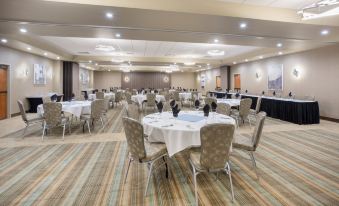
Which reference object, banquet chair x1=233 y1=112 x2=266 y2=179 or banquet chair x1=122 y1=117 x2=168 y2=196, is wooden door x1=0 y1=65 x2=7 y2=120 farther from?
banquet chair x1=233 y1=112 x2=266 y2=179

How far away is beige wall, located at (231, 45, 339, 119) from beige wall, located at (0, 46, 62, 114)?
12.1m

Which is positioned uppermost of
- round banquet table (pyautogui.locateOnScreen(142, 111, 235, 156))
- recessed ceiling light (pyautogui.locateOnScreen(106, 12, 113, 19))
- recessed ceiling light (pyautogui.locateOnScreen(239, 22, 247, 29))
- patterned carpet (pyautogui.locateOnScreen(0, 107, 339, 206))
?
recessed ceiling light (pyautogui.locateOnScreen(239, 22, 247, 29))

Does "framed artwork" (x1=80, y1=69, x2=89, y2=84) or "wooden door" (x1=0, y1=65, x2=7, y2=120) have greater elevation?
"framed artwork" (x1=80, y1=69, x2=89, y2=84)

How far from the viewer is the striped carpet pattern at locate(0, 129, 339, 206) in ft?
8.36

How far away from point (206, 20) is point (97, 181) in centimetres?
392

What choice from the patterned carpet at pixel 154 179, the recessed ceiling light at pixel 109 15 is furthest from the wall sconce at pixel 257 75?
the recessed ceiling light at pixel 109 15

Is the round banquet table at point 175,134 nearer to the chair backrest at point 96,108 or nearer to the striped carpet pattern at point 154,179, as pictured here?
the striped carpet pattern at point 154,179

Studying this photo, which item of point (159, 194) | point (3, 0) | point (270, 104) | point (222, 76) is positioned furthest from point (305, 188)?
point (222, 76)

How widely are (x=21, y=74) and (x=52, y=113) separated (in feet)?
19.4

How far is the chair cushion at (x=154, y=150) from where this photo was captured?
2670 millimetres

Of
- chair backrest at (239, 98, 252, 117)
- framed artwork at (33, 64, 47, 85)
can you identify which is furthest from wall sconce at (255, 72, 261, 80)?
framed artwork at (33, 64, 47, 85)

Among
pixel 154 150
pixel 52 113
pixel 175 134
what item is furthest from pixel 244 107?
pixel 52 113

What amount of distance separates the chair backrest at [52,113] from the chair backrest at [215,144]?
4.05m

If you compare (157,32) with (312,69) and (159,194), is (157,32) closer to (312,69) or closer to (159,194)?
(159,194)
